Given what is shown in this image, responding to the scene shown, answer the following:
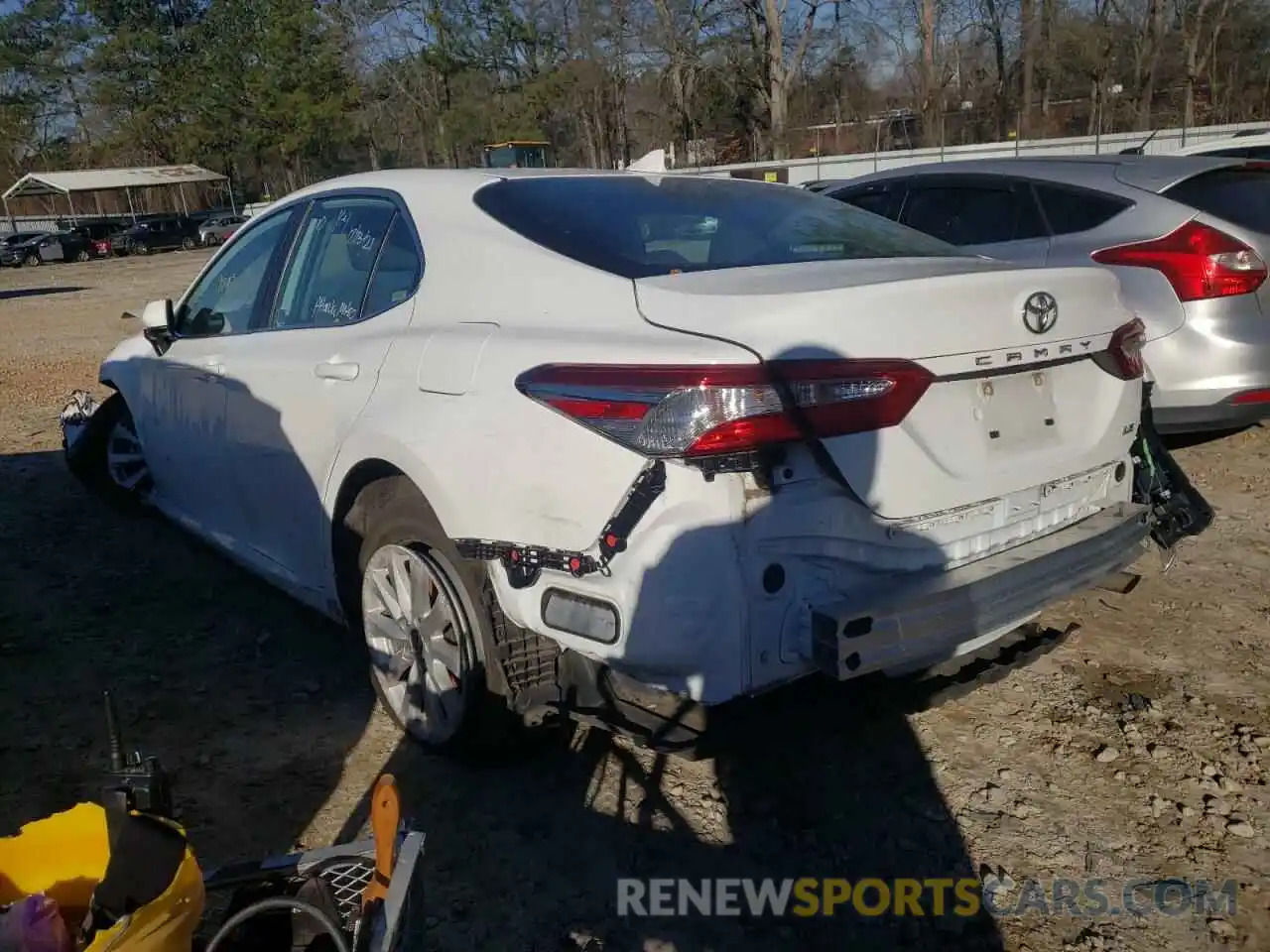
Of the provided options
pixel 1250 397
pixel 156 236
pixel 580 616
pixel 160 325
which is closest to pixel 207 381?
pixel 160 325

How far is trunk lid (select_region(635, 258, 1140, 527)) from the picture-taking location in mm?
2357

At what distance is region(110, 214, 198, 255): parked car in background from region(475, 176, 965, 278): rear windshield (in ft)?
145

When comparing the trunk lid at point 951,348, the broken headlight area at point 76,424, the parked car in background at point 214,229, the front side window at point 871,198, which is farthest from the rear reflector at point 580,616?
the parked car in background at point 214,229

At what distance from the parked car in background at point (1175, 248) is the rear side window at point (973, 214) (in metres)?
0.01

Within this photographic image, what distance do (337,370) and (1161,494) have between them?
108 inches

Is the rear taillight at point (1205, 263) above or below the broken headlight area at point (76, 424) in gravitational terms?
above

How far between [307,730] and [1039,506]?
7.69ft

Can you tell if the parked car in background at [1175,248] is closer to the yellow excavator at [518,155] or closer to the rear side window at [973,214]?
the rear side window at [973,214]

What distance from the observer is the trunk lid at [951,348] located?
7.73 feet

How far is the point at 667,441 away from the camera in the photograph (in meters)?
2.24

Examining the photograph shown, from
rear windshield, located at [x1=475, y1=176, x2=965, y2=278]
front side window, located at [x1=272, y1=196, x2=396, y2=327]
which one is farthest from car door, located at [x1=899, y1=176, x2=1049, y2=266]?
front side window, located at [x1=272, y1=196, x2=396, y2=327]

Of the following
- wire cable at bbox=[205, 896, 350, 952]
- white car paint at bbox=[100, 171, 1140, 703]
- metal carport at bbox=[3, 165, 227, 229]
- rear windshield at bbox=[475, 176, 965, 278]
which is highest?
metal carport at bbox=[3, 165, 227, 229]

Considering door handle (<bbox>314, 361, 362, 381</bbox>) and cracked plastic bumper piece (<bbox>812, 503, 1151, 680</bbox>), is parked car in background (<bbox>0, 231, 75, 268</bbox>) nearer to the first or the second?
door handle (<bbox>314, 361, 362, 381</bbox>)

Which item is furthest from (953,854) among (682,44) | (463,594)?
(682,44)
